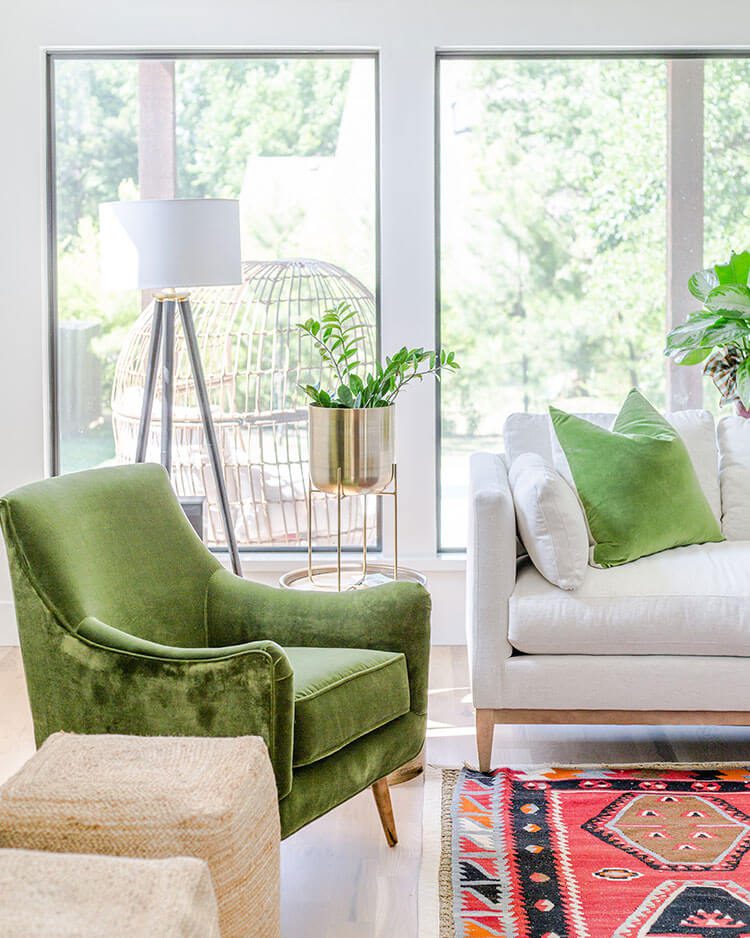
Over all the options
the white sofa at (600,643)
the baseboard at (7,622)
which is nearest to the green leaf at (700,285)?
the white sofa at (600,643)

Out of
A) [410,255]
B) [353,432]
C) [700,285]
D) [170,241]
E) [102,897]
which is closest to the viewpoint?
[102,897]

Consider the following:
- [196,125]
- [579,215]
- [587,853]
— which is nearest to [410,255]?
[579,215]

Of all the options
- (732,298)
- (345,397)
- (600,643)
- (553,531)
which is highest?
(732,298)

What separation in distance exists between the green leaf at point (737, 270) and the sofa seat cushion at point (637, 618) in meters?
1.17

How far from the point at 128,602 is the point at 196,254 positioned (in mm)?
1402

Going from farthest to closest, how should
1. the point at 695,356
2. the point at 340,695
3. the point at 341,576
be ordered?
the point at 695,356 < the point at 341,576 < the point at 340,695

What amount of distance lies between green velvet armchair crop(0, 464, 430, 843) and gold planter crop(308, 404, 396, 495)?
22.8 inches

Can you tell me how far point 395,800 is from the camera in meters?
3.02

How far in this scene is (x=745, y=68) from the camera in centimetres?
441

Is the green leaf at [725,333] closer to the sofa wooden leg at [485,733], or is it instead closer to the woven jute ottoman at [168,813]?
the sofa wooden leg at [485,733]

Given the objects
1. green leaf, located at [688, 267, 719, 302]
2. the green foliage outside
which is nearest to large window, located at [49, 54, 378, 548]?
the green foliage outside

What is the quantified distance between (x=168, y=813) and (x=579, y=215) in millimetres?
3237

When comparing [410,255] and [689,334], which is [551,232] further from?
[689,334]

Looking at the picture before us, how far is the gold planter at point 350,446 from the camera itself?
3.32 m
